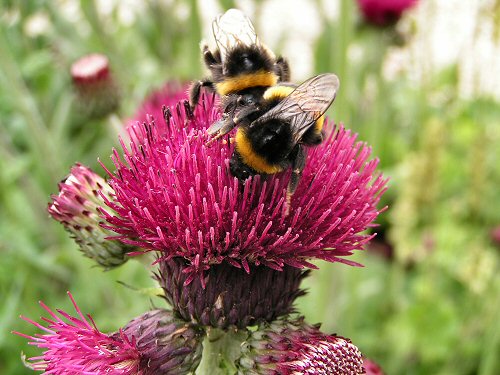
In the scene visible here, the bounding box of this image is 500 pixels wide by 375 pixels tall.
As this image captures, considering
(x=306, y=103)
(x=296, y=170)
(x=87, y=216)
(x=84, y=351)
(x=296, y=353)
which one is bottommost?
(x=84, y=351)

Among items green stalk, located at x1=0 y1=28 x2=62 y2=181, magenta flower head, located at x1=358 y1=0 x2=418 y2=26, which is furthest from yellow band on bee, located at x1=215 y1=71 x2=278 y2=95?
magenta flower head, located at x1=358 y1=0 x2=418 y2=26

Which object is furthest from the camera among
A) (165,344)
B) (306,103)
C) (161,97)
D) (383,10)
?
(383,10)

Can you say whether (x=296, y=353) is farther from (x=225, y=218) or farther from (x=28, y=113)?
(x=28, y=113)

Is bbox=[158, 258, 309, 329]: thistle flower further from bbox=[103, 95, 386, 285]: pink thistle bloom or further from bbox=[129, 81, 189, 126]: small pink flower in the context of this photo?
bbox=[129, 81, 189, 126]: small pink flower

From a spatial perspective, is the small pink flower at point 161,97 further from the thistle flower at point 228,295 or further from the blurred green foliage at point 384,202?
the thistle flower at point 228,295

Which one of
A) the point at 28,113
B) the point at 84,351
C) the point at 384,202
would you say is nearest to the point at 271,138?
the point at 84,351

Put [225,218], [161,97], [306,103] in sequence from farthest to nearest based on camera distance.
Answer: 1. [161,97]
2. [225,218]
3. [306,103]
